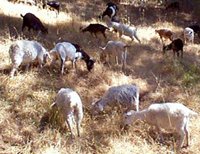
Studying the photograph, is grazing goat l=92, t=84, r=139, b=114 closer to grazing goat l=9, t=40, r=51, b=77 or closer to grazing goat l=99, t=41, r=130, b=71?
grazing goat l=9, t=40, r=51, b=77

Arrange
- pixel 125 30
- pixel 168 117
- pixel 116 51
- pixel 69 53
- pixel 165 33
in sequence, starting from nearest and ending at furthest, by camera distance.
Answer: pixel 168 117 → pixel 69 53 → pixel 116 51 → pixel 125 30 → pixel 165 33

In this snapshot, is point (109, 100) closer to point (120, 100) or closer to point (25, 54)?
point (120, 100)

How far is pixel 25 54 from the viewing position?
9.05 meters

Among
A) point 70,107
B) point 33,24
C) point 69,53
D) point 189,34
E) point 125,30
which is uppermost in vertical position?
point 33,24

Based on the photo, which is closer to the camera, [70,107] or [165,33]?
[70,107]

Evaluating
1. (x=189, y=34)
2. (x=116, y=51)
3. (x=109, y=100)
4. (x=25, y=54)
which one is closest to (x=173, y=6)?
(x=189, y=34)

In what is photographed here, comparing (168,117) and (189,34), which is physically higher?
(189,34)

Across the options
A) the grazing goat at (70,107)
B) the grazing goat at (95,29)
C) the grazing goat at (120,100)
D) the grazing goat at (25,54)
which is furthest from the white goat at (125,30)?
the grazing goat at (70,107)

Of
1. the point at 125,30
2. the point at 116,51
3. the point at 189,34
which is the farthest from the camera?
the point at 189,34

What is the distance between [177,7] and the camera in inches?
A: 673

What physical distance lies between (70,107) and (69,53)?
2.31 m

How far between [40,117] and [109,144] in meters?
1.35

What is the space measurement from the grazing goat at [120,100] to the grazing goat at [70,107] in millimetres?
699

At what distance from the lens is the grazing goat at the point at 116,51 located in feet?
34.1
